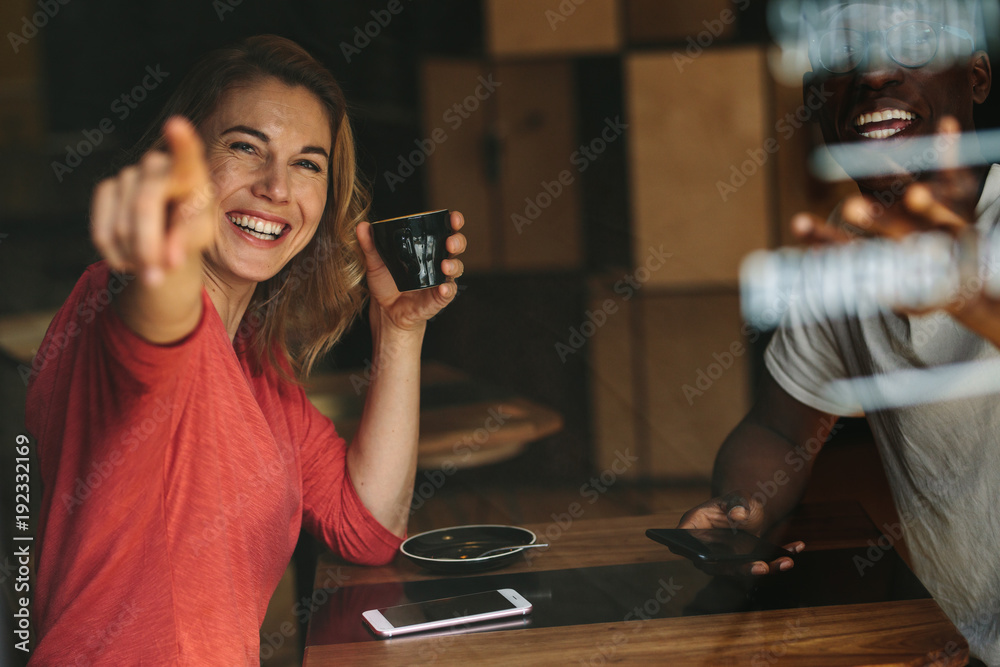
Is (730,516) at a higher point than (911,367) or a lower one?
lower

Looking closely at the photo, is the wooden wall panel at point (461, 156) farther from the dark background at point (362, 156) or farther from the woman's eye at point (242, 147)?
the woman's eye at point (242, 147)

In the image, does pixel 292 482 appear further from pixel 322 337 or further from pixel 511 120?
pixel 511 120

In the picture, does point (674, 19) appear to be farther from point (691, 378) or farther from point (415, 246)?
point (415, 246)

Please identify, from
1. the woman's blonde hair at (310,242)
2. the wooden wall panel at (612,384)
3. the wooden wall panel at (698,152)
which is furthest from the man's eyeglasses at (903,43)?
the woman's blonde hair at (310,242)

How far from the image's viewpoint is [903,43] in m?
1.03

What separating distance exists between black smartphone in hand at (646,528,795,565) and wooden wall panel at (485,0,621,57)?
2.34 ft

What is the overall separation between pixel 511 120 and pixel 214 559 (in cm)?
88

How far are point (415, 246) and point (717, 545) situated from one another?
0.44 m

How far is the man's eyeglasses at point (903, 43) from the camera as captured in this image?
1025 millimetres

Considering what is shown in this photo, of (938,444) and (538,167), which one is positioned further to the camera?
(538,167)

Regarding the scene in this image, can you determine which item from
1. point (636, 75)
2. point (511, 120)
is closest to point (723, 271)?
point (636, 75)

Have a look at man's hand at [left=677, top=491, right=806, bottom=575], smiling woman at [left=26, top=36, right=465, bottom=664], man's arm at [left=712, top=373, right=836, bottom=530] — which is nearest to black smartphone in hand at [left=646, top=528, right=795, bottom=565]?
man's hand at [left=677, top=491, right=806, bottom=575]

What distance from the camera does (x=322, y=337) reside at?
0.97 meters

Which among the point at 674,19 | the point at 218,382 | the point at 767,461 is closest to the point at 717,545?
the point at 767,461
